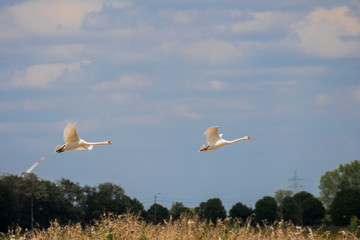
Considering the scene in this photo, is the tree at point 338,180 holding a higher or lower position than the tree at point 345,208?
higher

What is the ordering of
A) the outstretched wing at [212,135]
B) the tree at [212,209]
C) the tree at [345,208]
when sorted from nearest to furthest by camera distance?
the outstretched wing at [212,135] → the tree at [345,208] → the tree at [212,209]

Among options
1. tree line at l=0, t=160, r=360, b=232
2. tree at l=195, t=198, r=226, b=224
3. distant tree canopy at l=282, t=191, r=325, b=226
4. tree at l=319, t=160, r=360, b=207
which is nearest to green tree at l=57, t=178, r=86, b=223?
tree line at l=0, t=160, r=360, b=232

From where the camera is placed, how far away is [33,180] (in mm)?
64125

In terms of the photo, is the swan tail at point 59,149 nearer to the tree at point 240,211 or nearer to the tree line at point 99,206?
the tree line at point 99,206

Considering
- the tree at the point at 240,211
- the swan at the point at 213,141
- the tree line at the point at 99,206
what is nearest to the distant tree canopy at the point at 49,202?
the tree line at the point at 99,206

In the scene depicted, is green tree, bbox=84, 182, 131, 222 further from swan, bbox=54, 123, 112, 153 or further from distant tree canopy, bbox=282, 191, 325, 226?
Result: swan, bbox=54, 123, 112, 153

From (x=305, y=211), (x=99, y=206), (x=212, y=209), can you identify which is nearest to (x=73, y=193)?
(x=99, y=206)

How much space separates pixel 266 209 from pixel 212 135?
177ft

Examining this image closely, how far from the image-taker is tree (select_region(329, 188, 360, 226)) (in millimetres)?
68250

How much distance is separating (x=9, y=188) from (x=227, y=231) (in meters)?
45.4

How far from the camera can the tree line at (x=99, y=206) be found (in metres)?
59.2

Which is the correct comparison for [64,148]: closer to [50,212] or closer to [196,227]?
[196,227]

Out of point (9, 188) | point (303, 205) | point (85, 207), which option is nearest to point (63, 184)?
point (85, 207)

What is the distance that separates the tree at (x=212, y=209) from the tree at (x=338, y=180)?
2290 centimetres
